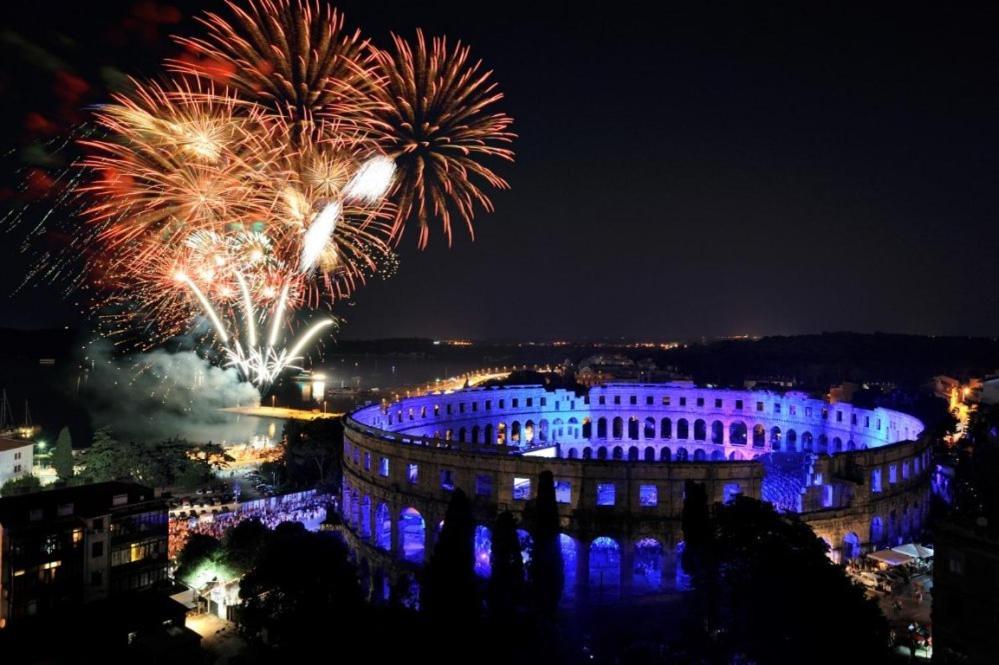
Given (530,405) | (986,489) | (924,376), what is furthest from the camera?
(924,376)

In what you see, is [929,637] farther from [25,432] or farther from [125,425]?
[125,425]

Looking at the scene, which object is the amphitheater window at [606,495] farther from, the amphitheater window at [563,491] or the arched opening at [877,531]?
the arched opening at [877,531]

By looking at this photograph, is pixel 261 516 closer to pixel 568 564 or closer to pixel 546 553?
pixel 568 564

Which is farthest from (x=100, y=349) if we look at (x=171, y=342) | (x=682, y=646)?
(x=682, y=646)

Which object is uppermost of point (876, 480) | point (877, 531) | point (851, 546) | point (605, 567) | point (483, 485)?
point (876, 480)

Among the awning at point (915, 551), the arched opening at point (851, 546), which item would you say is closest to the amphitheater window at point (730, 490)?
the arched opening at point (851, 546)

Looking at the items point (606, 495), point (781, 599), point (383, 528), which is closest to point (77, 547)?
point (383, 528)

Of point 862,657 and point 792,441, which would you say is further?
point 792,441

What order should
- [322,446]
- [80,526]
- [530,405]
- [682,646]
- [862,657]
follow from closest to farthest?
[862,657], [682,646], [80,526], [322,446], [530,405]

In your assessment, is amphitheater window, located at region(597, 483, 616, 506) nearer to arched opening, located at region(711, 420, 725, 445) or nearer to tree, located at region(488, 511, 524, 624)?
tree, located at region(488, 511, 524, 624)
